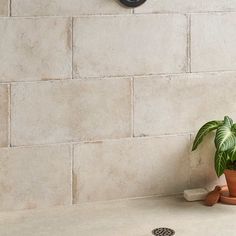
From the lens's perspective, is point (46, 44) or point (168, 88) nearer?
point (46, 44)

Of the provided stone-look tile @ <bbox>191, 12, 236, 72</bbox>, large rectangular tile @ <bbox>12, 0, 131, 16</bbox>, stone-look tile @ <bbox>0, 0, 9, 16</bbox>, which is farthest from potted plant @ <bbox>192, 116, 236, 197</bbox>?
stone-look tile @ <bbox>0, 0, 9, 16</bbox>

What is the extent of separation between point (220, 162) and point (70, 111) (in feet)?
2.02

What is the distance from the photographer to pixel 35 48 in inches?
Answer: 76.8

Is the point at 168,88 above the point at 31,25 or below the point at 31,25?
below

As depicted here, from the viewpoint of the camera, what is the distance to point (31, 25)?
1936 millimetres

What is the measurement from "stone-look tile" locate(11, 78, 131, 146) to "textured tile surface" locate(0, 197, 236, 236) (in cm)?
28

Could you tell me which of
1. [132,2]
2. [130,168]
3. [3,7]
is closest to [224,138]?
[130,168]

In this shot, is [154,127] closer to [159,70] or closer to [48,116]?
[159,70]

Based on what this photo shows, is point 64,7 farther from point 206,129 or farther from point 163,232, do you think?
point 163,232

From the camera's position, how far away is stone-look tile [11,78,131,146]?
197 centimetres

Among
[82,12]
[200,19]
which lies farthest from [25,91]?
[200,19]

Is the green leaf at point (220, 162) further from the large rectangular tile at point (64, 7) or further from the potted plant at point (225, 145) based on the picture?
the large rectangular tile at point (64, 7)

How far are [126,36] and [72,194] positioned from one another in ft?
2.15

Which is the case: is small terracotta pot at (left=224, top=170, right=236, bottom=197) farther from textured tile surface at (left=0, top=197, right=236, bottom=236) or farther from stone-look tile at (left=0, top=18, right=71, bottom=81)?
stone-look tile at (left=0, top=18, right=71, bottom=81)
